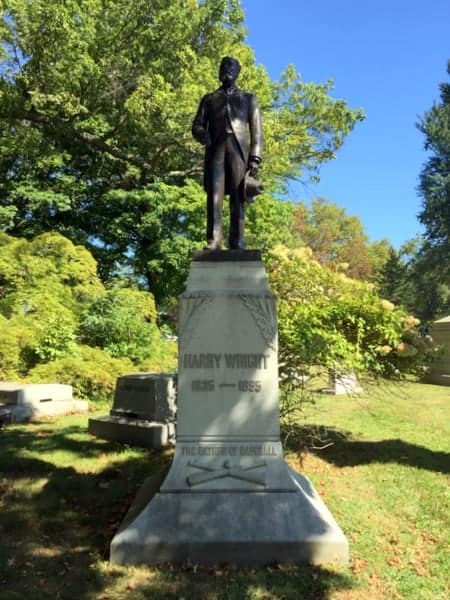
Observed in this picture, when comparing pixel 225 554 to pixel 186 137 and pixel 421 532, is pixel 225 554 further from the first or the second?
pixel 186 137

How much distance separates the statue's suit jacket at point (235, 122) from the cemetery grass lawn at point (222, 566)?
3748 millimetres

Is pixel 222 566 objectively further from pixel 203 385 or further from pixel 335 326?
pixel 335 326

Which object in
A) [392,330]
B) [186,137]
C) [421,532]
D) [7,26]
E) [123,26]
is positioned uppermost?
[123,26]

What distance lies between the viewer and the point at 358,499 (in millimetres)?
5902

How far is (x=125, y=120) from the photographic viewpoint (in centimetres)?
1597

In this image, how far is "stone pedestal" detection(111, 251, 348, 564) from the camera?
4.31m

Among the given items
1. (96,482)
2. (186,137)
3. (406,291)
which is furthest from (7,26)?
(406,291)

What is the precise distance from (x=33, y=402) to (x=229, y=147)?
7490 millimetres

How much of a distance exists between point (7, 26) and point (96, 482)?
12372 millimetres

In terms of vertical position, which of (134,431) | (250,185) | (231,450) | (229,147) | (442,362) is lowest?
(134,431)

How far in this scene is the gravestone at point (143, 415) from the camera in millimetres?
8305

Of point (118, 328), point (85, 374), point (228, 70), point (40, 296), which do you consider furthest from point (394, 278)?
point (228, 70)

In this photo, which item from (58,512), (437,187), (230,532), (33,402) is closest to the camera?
(230,532)

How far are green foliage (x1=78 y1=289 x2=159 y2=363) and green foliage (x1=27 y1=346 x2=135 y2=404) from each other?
149 cm
